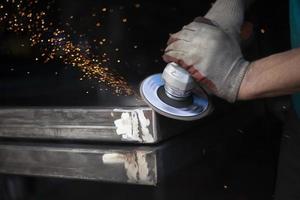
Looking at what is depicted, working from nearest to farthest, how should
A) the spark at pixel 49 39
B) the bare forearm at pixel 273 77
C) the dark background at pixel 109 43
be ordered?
the bare forearm at pixel 273 77 < the dark background at pixel 109 43 < the spark at pixel 49 39


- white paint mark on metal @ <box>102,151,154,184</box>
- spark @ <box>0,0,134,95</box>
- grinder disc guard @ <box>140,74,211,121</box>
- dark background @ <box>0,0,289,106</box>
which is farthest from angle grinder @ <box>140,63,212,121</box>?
spark @ <box>0,0,134,95</box>

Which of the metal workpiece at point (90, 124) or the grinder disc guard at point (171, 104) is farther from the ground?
the grinder disc guard at point (171, 104)

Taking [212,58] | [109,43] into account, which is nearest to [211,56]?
[212,58]

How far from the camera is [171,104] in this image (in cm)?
81

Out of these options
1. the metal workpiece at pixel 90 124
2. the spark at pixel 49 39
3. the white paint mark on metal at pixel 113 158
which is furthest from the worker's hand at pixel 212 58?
the spark at pixel 49 39

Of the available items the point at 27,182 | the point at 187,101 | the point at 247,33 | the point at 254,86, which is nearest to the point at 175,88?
the point at 187,101

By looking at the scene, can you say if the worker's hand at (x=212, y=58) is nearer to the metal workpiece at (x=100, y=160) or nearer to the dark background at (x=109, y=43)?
the metal workpiece at (x=100, y=160)

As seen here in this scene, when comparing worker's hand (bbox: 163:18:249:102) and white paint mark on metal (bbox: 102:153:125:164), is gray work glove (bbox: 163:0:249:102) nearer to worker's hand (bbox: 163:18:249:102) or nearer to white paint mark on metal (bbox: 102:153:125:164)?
worker's hand (bbox: 163:18:249:102)

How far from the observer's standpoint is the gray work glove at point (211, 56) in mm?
747

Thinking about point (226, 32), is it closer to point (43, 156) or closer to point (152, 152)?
point (152, 152)

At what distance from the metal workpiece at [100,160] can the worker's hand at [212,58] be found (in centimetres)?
18

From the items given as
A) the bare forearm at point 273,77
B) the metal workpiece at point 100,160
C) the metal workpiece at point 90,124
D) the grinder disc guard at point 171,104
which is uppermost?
the bare forearm at point 273,77

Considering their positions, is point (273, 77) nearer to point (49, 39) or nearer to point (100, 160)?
point (100, 160)

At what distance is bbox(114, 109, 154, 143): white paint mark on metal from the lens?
33.3 inches
